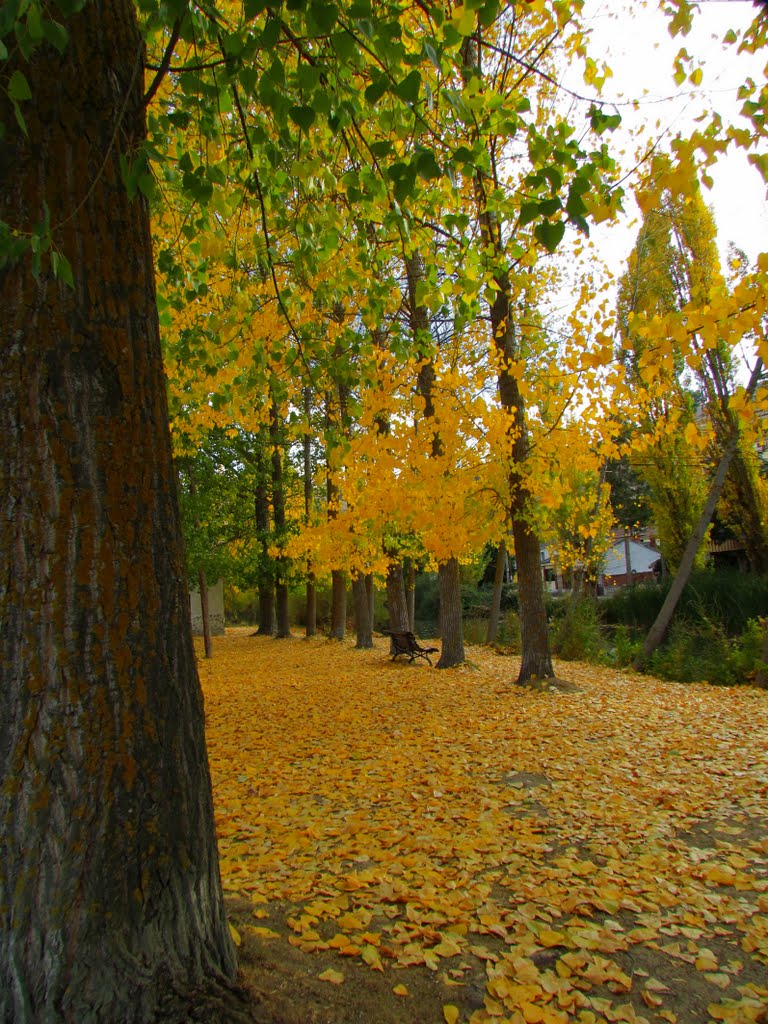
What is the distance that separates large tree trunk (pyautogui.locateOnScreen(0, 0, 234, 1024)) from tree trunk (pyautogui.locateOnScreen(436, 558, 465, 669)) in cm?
855

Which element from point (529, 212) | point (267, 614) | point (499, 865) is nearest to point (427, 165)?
point (529, 212)

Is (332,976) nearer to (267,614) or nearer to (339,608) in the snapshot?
(339,608)

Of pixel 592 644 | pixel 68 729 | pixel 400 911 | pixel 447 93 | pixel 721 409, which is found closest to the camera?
pixel 68 729

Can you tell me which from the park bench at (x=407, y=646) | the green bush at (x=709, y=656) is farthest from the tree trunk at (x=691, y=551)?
the park bench at (x=407, y=646)

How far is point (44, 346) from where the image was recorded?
173 cm

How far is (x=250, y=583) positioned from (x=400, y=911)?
48.3ft

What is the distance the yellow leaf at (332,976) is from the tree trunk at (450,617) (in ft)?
27.0

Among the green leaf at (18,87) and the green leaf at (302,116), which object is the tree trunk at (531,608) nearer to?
the green leaf at (302,116)

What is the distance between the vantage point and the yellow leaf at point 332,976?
2.15 metres

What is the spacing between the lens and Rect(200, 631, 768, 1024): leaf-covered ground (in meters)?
2.15

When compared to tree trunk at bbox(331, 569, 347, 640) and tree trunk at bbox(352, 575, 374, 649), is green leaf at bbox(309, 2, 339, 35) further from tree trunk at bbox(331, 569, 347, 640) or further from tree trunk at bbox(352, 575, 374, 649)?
tree trunk at bbox(331, 569, 347, 640)

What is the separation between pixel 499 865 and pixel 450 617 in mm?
7463

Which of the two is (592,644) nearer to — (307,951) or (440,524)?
(440,524)

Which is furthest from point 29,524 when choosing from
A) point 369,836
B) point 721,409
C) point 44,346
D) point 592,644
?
point 721,409
